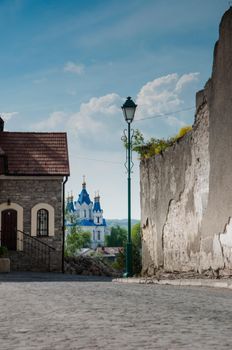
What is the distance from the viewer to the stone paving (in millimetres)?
4645

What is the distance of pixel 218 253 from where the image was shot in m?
12.5

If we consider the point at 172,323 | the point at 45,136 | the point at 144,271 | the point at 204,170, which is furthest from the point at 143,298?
the point at 45,136

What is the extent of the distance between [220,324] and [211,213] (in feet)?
24.9

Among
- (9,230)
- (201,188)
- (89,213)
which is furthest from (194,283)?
(89,213)

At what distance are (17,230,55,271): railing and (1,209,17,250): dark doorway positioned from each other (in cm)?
23

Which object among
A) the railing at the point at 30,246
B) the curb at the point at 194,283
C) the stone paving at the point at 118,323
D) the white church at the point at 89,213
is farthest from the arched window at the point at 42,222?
the white church at the point at 89,213

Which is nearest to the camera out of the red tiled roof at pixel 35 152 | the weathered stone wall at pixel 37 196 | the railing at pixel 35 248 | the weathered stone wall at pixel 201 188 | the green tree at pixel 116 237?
the weathered stone wall at pixel 201 188

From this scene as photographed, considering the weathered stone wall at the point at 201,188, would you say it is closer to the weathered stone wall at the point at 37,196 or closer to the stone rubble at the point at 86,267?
the weathered stone wall at the point at 37,196

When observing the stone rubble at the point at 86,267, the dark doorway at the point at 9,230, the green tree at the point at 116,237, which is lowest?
the stone rubble at the point at 86,267

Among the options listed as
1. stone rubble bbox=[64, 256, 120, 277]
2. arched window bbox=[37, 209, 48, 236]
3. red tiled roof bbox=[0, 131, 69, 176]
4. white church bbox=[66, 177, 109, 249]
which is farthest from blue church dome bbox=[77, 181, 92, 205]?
arched window bbox=[37, 209, 48, 236]

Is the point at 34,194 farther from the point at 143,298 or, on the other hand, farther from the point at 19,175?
the point at 143,298

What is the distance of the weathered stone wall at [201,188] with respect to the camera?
12.5 metres

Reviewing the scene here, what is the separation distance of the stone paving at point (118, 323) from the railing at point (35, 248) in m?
21.1

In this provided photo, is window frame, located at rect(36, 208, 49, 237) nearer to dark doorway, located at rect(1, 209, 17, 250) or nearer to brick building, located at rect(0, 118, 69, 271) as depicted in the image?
brick building, located at rect(0, 118, 69, 271)
